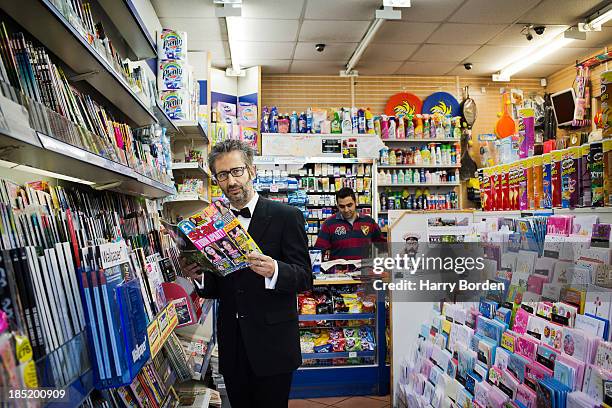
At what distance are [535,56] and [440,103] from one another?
171 cm

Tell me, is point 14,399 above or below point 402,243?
above

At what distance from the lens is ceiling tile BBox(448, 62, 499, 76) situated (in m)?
8.41

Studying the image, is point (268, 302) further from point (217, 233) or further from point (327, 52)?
point (327, 52)

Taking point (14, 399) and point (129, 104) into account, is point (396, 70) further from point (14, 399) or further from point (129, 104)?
point (14, 399)

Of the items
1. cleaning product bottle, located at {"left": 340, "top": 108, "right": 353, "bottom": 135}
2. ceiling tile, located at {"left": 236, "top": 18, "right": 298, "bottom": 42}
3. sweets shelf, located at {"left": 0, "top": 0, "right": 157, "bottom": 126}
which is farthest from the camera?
cleaning product bottle, located at {"left": 340, "top": 108, "right": 353, "bottom": 135}

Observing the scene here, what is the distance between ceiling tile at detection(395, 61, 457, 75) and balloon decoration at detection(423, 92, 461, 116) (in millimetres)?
417

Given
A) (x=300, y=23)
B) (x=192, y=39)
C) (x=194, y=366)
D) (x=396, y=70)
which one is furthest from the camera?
(x=396, y=70)

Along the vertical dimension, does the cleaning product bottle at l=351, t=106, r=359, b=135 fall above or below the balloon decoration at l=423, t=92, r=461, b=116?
below

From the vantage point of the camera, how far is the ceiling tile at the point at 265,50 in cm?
716

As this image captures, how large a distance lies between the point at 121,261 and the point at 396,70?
796cm

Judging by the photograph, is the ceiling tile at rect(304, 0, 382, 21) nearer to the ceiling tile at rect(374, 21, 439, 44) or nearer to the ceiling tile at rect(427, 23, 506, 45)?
the ceiling tile at rect(374, 21, 439, 44)

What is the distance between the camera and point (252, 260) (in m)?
1.93

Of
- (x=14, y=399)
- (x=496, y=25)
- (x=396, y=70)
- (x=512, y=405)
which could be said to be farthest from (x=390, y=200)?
(x=14, y=399)

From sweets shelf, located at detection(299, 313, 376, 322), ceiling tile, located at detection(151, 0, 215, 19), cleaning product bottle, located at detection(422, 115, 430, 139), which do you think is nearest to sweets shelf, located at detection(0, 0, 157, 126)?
sweets shelf, located at detection(299, 313, 376, 322)
